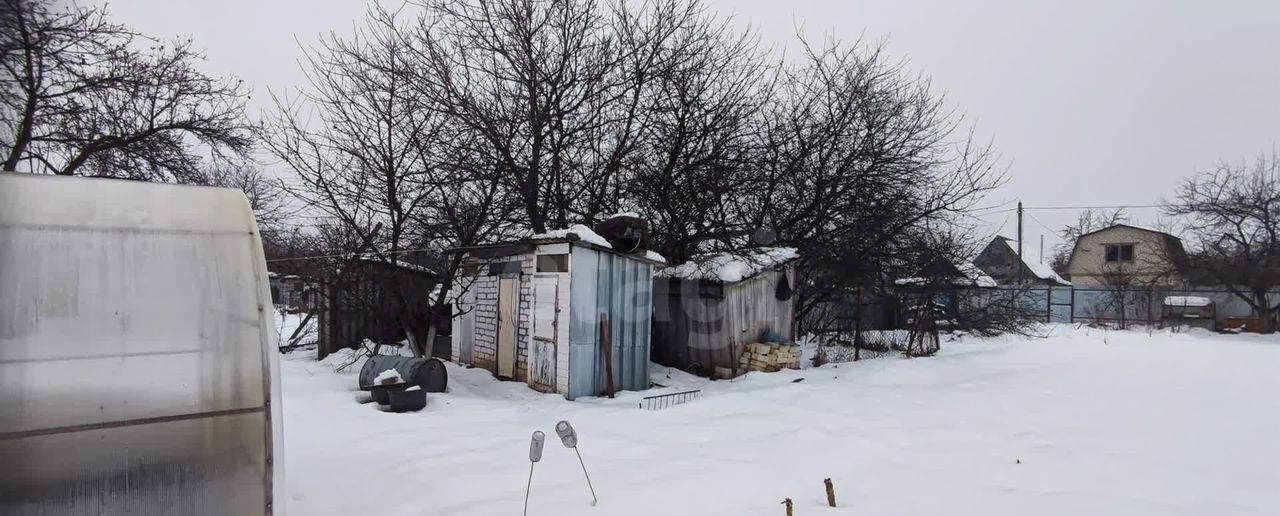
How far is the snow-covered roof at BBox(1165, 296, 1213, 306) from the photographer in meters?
21.6

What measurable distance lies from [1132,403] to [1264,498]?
13.2 feet

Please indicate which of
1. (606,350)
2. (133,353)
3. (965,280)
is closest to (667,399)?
(606,350)

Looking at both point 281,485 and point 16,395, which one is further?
point 281,485

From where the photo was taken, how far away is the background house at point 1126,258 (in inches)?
893

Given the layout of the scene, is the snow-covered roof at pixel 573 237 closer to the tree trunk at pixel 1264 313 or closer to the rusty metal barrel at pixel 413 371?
the rusty metal barrel at pixel 413 371

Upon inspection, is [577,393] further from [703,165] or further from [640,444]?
[703,165]

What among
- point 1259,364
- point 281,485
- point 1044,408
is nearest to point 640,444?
point 281,485

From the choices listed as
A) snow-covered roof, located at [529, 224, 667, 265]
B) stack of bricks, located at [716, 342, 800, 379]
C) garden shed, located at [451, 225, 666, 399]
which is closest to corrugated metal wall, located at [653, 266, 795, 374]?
stack of bricks, located at [716, 342, 800, 379]

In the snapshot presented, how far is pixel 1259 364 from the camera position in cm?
1133

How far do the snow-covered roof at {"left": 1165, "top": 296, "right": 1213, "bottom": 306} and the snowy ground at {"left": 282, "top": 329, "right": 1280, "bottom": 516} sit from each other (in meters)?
15.1

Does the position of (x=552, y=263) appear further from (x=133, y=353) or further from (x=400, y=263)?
(x=133, y=353)

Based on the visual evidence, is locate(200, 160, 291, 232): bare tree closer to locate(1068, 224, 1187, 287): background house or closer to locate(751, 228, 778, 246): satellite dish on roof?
locate(751, 228, 778, 246): satellite dish on roof

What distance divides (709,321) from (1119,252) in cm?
3226

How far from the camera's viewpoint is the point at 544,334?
347 inches
